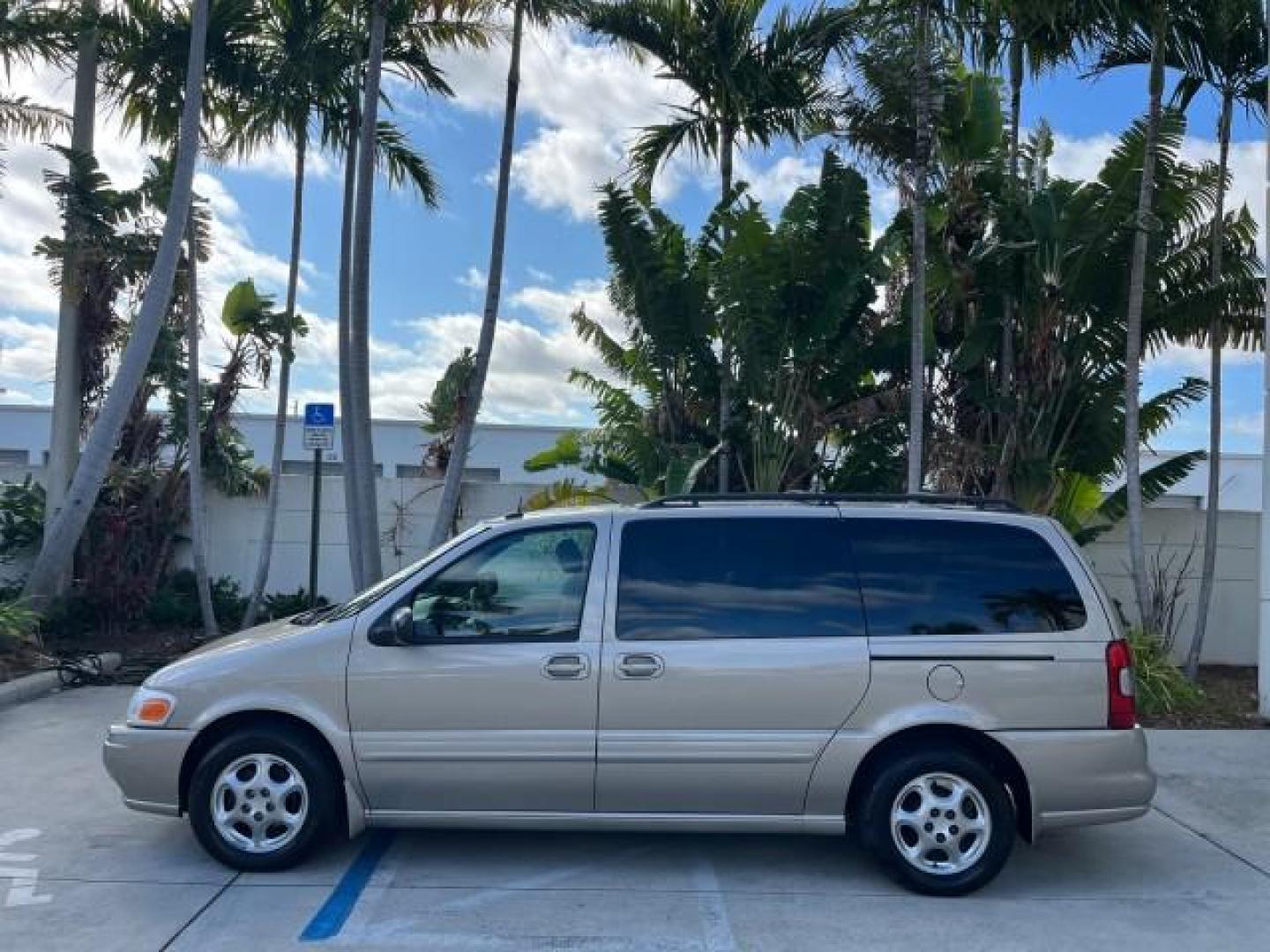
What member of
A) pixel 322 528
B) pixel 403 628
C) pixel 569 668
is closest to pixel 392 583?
pixel 403 628

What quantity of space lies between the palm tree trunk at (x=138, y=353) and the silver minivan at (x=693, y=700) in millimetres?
6474

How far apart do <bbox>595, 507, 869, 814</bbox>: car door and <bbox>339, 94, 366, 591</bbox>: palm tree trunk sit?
700 cm

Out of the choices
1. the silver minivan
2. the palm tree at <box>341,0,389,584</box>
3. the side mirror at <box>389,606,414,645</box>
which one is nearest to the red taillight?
the silver minivan

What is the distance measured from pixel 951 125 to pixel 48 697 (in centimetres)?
Result: 1020

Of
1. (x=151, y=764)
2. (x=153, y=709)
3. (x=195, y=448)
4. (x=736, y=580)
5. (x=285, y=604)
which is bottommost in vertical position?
Result: (x=151, y=764)

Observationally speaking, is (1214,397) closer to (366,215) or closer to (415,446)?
(366,215)

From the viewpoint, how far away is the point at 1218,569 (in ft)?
40.5

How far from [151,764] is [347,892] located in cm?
119

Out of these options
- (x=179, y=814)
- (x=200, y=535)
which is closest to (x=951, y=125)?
(x=200, y=535)

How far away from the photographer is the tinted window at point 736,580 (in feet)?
18.3

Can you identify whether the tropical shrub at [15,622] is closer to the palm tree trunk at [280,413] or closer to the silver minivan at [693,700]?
the palm tree trunk at [280,413]

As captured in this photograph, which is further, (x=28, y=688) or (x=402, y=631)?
(x=28, y=688)

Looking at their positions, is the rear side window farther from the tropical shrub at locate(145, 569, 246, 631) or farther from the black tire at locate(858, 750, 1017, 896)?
the tropical shrub at locate(145, 569, 246, 631)

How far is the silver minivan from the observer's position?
5.47 metres
